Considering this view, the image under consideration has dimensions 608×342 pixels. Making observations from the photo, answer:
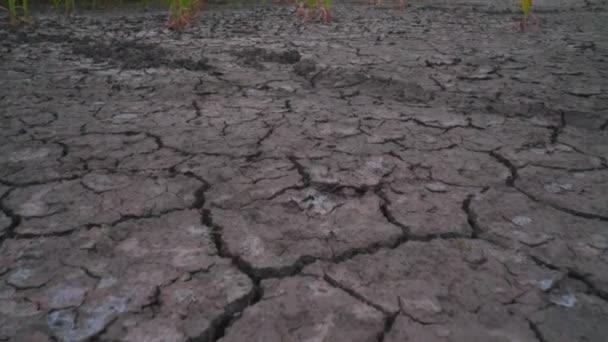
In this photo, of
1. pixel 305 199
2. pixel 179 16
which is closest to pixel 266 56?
pixel 179 16

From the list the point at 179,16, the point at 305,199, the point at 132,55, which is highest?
the point at 179,16

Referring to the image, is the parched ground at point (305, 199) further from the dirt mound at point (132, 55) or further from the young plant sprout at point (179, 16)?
the young plant sprout at point (179, 16)

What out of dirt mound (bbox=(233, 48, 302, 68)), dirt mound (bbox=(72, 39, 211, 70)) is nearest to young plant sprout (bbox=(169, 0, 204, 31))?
dirt mound (bbox=(72, 39, 211, 70))

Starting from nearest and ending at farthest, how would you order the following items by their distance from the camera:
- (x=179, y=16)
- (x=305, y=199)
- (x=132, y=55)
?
(x=305, y=199), (x=132, y=55), (x=179, y=16)

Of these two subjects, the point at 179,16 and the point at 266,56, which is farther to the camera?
the point at 179,16

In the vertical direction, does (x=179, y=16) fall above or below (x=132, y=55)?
above

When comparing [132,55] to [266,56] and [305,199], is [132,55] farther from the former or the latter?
[305,199]

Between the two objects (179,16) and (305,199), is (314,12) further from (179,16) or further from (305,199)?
(305,199)

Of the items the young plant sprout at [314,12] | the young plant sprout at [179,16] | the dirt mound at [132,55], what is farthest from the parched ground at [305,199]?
the young plant sprout at [314,12]

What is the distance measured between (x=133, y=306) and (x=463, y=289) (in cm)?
77

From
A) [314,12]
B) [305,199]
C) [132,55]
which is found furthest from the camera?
[314,12]

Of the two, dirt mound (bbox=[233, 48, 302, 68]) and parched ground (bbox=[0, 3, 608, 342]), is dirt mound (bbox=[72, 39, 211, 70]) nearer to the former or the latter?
parched ground (bbox=[0, 3, 608, 342])

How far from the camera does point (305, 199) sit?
151 centimetres

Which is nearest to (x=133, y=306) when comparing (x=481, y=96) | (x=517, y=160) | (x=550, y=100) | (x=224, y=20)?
(x=517, y=160)
